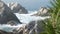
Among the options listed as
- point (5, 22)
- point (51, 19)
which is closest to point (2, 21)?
point (5, 22)

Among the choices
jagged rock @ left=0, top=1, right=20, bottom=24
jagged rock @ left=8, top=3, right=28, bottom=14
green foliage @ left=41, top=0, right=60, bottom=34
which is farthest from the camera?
jagged rock @ left=8, top=3, right=28, bottom=14

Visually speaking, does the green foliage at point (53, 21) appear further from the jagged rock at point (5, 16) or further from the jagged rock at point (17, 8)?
the jagged rock at point (17, 8)

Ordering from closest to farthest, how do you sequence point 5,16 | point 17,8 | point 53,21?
point 53,21 < point 5,16 < point 17,8

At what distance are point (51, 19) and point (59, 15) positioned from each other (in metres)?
0.26

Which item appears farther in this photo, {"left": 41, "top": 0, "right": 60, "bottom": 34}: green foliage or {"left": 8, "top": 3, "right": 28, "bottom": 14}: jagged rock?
{"left": 8, "top": 3, "right": 28, "bottom": 14}: jagged rock

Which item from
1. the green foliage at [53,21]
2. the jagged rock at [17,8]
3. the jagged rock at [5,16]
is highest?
the jagged rock at [17,8]

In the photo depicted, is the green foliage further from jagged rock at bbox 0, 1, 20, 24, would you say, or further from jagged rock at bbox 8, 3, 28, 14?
jagged rock at bbox 8, 3, 28, 14

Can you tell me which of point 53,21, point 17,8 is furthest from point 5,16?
point 53,21

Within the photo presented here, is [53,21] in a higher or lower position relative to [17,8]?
lower

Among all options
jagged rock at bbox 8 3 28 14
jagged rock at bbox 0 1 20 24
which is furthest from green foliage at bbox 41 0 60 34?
jagged rock at bbox 8 3 28 14

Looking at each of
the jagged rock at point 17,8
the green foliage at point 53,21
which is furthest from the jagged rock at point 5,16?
the green foliage at point 53,21

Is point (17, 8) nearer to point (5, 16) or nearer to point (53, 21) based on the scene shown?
point (5, 16)

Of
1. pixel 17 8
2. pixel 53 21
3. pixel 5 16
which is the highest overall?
pixel 17 8

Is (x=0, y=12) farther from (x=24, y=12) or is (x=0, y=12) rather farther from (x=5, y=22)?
(x=24, y=12)
